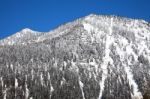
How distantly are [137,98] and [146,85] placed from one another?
150 inches

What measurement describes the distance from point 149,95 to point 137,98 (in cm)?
442

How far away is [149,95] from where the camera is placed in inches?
992

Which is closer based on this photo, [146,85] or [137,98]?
[146,85]

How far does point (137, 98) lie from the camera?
96.9 feet

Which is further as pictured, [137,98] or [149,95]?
[137,98]

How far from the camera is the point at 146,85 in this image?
85.6 feet

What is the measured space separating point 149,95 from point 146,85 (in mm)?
1118

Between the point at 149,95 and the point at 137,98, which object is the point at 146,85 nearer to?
the point at 149,95

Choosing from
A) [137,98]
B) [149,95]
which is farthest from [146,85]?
[137,98]
